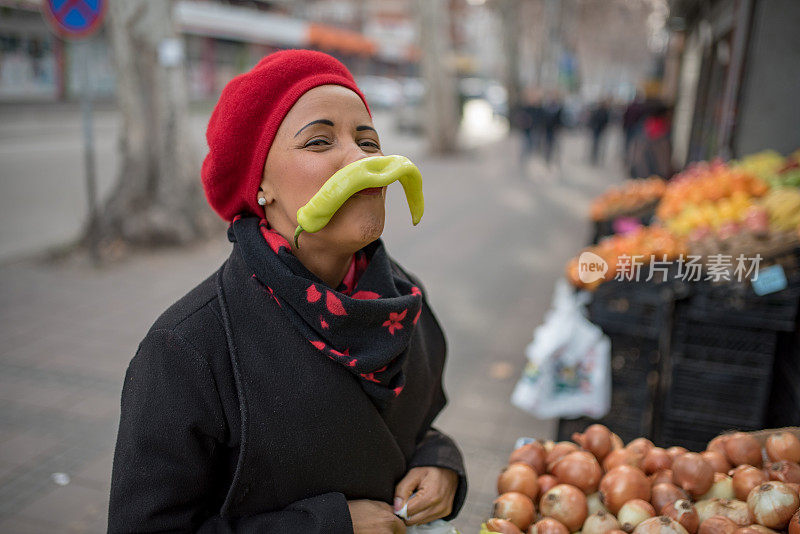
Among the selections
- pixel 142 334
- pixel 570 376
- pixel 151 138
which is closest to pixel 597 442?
pixel 570 376

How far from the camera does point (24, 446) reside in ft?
12.6

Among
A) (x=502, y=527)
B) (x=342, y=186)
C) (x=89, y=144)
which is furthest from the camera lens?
(x=89, y=144)

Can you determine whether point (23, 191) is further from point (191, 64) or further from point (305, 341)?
point (191, 64)

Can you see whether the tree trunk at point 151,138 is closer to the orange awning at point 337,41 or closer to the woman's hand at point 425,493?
the woman's hand at point 425,493

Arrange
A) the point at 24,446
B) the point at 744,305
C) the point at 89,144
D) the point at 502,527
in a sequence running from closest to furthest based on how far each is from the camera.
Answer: the point at 502,527 < the point at 744,305 < the point at 24,446 < the point at 89,144

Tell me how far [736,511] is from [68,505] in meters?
3.12

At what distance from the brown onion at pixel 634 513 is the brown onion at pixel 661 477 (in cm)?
15

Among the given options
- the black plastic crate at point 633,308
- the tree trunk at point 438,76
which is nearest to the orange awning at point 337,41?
the tree trunk at point 438,76

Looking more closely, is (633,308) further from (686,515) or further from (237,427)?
(237,427)

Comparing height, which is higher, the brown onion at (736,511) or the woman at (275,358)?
the woman at (275,358)

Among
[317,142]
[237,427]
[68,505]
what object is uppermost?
[317,142]

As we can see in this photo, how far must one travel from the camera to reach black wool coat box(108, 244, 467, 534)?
4.40 ft

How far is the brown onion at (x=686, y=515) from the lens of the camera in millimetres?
1732

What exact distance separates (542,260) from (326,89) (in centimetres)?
703
